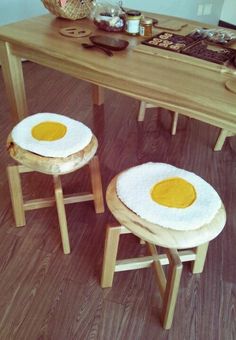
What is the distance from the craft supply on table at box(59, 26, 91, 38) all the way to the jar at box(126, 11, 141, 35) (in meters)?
0.19

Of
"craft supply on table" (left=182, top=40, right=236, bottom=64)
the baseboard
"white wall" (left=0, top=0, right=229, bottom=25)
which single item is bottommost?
the baseboard

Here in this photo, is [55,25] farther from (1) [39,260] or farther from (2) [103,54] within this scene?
(1) [39,260]

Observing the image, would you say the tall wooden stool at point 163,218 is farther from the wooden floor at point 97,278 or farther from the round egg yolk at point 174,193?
the wooden floor at point 97,278

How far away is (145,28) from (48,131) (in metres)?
0.68

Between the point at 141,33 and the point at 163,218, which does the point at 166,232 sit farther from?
the point at 141,33

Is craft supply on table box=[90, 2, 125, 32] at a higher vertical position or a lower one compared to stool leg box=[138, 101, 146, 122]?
higher

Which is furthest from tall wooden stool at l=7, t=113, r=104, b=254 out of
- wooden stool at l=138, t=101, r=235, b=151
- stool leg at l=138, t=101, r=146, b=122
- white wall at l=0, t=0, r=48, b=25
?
white wall at l=0, t=0, r=48, b=25

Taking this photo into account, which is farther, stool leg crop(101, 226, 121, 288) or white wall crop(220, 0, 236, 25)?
white wall crop(220, 0, 236, 25)

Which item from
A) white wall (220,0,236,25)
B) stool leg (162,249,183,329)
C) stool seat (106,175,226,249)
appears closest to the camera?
stool seat (106,175,226,249)

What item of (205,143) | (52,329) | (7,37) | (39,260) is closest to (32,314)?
(52,329)

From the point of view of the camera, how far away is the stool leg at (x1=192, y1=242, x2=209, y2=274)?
4.59ft

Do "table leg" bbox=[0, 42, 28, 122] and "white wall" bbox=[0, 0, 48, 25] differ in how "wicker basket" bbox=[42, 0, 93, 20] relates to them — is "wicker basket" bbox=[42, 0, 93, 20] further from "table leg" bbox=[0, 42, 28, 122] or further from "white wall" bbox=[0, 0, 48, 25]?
"white wall" bbox=[0, 0, 48, 25]

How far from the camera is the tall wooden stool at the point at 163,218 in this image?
1.03m

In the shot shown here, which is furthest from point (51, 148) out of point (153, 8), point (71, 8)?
point (153, 8)
